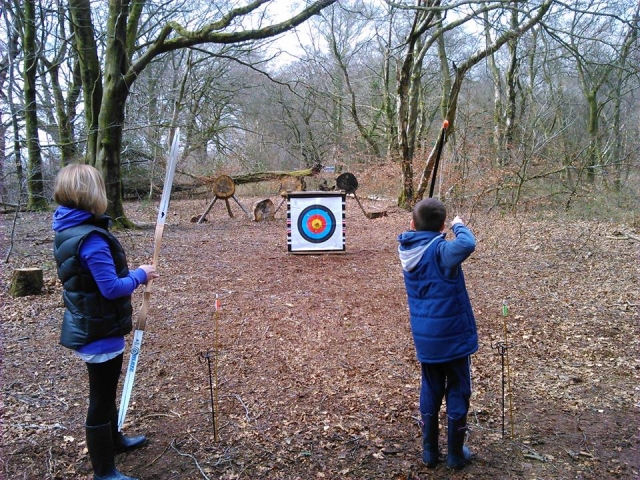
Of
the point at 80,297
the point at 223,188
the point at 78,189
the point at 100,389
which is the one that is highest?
the point at 223,188

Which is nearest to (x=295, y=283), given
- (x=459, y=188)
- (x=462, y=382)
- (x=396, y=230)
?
(x=462, y=382)

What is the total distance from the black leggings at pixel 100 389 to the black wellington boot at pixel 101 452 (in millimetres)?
34

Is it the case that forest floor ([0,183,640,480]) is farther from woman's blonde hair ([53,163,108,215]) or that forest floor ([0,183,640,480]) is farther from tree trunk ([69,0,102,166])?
tree trunk ([69,0,102,166])

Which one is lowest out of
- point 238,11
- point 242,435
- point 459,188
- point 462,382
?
point 242,435

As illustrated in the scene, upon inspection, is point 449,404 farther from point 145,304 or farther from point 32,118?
point 32,118

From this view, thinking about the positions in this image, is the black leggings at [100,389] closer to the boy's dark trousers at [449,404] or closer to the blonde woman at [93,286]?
the blonde woman at [93,286]

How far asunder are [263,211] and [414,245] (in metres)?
9.97

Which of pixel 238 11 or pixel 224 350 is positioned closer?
pixel 224 350

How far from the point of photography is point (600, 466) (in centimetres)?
235

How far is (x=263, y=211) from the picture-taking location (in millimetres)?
12109

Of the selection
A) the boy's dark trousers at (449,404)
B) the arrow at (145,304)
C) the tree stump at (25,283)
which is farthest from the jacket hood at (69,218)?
the tree stump at (25,283)

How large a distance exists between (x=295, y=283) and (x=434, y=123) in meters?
19.3

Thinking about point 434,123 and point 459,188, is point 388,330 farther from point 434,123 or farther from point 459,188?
point 434,123

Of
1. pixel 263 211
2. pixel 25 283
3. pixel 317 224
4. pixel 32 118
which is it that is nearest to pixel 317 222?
pixel 317 224
